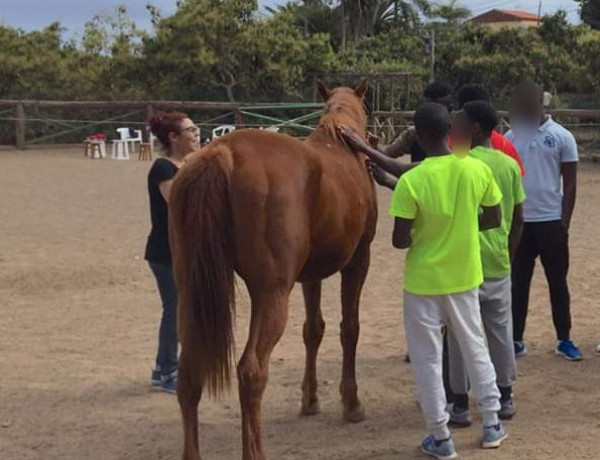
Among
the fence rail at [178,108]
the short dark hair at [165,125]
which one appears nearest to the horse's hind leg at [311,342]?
the short dark hair at [165,125]

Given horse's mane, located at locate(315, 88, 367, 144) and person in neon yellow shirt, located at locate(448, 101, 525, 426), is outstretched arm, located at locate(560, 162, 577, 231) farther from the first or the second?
horse's mane, located at locate(315, 88, 367, 144)

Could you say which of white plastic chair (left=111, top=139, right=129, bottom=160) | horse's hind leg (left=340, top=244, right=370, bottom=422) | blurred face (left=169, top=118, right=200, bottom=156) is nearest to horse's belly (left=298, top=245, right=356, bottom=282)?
horse's hind leg (left=340, top=244, right=370, bottom=422)

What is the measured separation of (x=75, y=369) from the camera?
20.0ft

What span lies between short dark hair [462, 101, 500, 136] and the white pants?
953 mm

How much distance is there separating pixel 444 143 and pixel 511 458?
1551 millimetres

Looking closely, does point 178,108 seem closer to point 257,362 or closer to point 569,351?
point 569,351

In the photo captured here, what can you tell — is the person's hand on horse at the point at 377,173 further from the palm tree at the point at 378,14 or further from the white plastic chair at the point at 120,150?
the palm tree at the point at 378,14

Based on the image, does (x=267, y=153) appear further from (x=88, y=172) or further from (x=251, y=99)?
(x=251, y=99)

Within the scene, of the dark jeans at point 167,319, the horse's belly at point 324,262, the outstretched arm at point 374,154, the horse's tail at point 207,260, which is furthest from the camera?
the dark jeans at point 167,319

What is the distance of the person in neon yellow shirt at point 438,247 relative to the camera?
4.07 metres

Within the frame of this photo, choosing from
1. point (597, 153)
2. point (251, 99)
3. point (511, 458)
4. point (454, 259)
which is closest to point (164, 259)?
point (454, 259)

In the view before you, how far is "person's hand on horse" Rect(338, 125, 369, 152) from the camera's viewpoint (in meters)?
4.99

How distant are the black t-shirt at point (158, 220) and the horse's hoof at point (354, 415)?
4.63ft

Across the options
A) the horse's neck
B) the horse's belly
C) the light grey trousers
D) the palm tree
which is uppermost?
the palm tree
